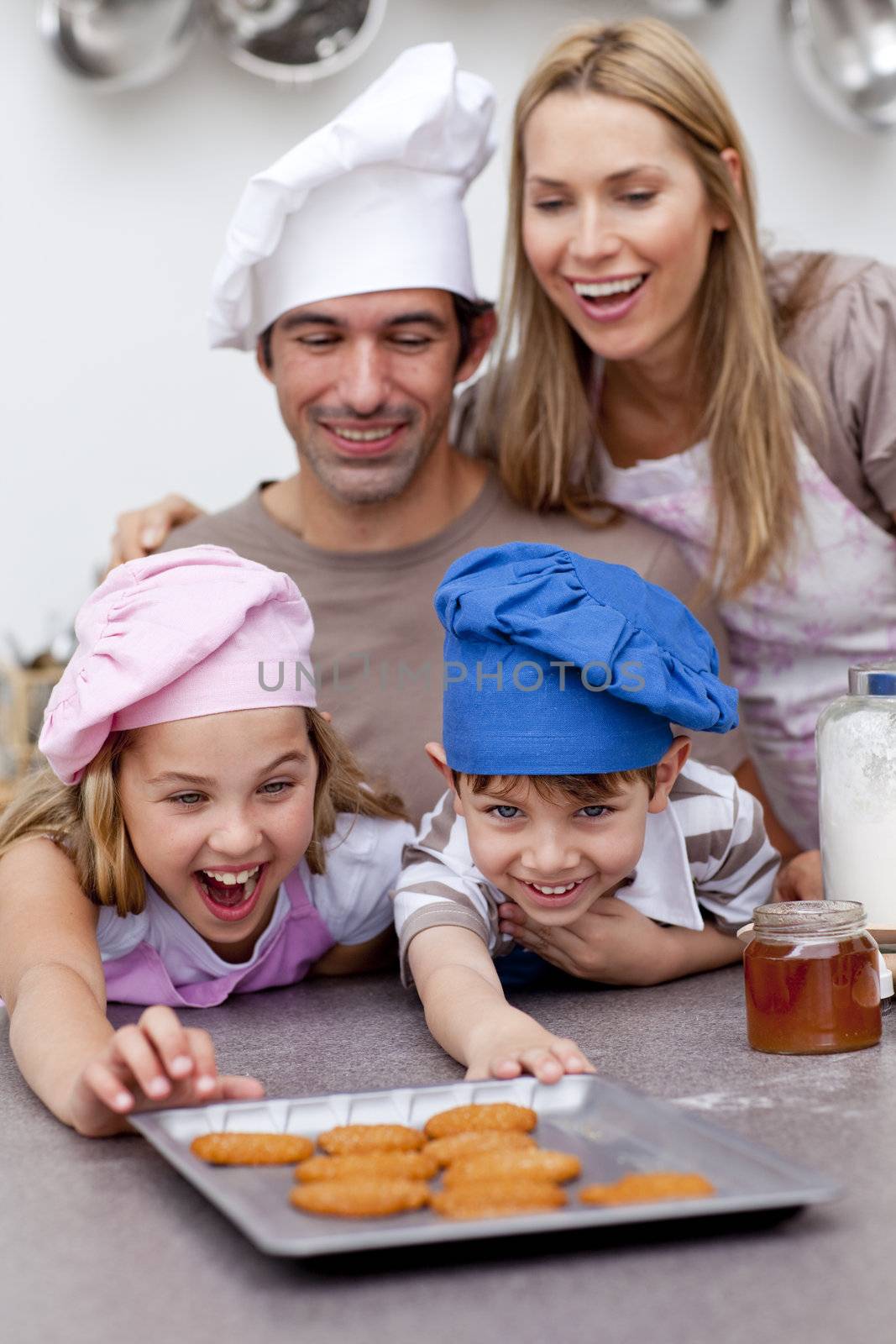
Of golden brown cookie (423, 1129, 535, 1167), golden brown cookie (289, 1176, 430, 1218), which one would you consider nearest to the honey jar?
golden brown cookie (423, 1129, 535, 1167)

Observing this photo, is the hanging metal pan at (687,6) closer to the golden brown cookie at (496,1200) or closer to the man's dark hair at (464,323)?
the man's dark hair at (464,323)

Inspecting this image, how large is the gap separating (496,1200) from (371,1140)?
12 centimetres

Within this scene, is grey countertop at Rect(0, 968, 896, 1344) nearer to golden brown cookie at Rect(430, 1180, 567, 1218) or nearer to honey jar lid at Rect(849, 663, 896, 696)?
golden brown cookie at Rect(430, 1180, 567, 1218)

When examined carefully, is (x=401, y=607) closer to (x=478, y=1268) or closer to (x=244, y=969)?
(x=244, y=969)

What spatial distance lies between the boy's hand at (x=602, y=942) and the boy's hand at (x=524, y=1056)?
0.23m

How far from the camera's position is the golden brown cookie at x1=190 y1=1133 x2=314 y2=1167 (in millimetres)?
775

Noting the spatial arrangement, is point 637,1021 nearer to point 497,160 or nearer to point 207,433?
point 207,433

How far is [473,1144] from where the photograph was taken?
0.78m

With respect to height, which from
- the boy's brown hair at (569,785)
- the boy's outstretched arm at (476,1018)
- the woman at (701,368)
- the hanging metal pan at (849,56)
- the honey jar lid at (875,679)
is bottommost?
the boy's outstretched arm at (476,1018)

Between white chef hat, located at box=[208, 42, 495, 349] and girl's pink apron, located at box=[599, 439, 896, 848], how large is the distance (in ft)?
1.01

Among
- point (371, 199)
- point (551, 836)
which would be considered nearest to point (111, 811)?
point (551, 836)

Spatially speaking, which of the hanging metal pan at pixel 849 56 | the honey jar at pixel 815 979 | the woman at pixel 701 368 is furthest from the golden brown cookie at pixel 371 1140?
the hanging metal pan at pixel 849 56

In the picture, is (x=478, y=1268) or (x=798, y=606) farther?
(x=798, y=606)

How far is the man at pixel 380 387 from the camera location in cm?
156
